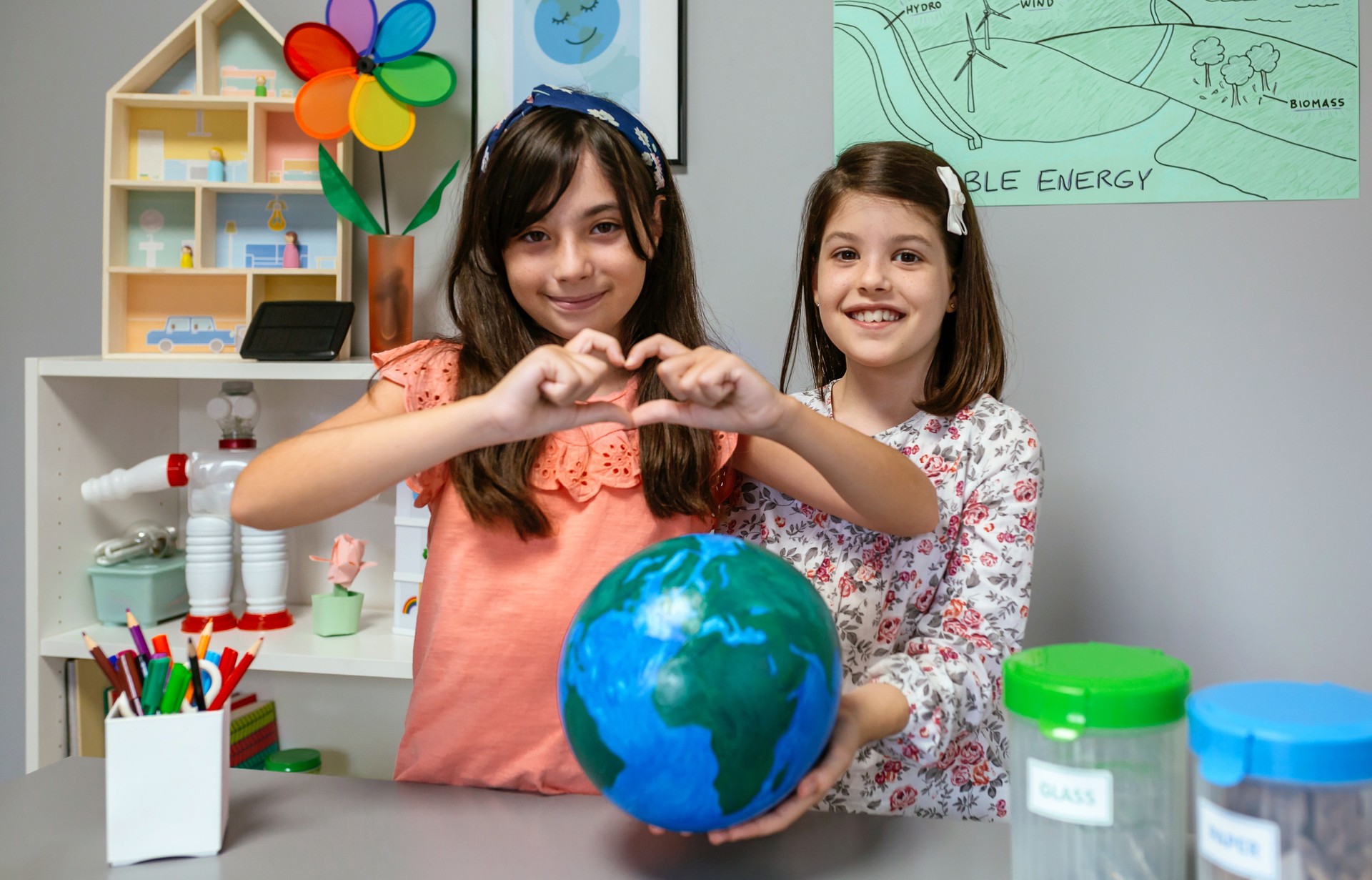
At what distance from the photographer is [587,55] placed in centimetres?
196

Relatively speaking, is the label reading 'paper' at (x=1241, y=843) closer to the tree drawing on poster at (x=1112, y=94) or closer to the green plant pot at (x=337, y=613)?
the tree drawing on poster at (x=1112, y=94)

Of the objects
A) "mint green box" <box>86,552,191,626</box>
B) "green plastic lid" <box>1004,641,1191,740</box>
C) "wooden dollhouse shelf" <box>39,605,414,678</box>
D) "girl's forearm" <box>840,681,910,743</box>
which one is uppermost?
"green plastic lid" <box>1004,641,1191,740</box>

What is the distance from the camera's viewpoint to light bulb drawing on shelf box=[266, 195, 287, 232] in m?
2.06

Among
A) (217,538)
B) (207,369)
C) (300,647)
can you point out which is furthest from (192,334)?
(300,647)

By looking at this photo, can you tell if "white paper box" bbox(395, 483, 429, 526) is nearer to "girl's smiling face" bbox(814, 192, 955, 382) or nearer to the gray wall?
the gray wall

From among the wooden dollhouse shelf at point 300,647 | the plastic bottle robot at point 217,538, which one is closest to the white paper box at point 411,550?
the wooden dollhouse shelf at point 300,647

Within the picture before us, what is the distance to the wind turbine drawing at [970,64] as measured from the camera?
186cm

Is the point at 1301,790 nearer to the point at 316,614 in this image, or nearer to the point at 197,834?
the point at 197,834

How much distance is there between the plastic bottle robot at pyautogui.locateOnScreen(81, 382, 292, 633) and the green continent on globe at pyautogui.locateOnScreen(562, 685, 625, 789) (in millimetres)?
1366

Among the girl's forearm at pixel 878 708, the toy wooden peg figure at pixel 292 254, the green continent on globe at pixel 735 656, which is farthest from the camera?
the toy wooden peg figure at pixel 292 254

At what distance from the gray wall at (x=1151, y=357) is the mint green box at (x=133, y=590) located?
0.69 meters

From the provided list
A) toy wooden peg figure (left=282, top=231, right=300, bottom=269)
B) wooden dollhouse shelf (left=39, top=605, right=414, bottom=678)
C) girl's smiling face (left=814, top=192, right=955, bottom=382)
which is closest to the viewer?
girl's smiling face (left=814, top=192, right=955, bottom=382)

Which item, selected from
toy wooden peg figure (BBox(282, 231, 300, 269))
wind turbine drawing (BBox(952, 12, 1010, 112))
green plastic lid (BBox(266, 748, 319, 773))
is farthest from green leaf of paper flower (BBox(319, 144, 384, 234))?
wind turbine drawing (BBox(952, 12, 1010, 112))

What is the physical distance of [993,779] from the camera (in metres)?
1.39
